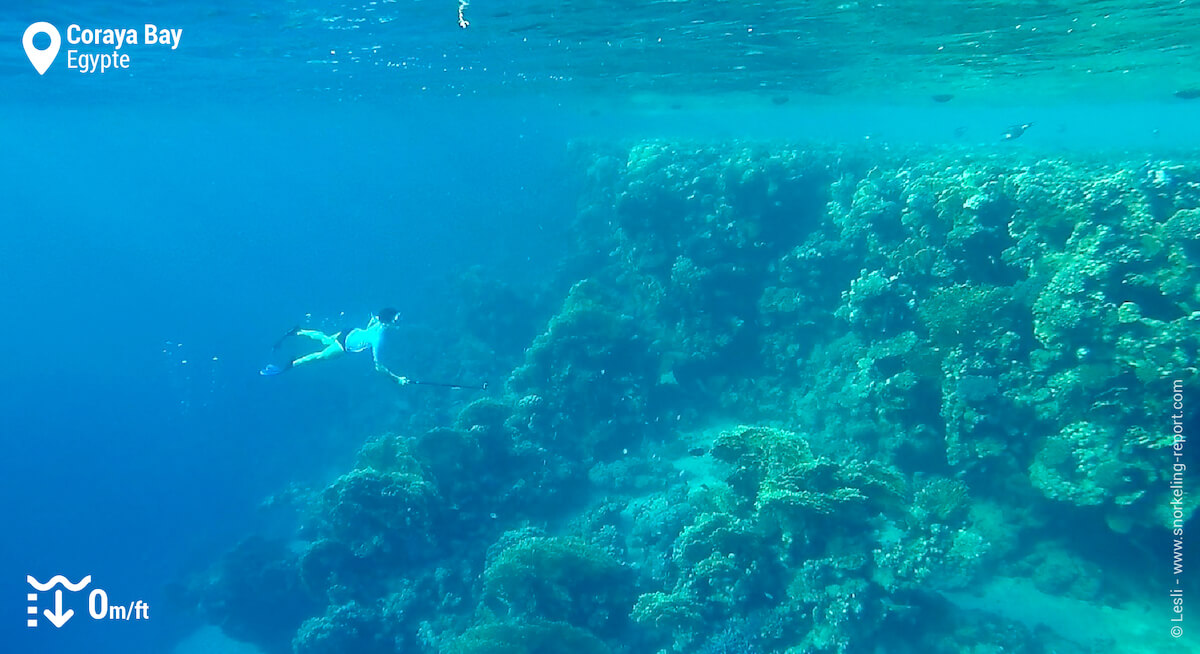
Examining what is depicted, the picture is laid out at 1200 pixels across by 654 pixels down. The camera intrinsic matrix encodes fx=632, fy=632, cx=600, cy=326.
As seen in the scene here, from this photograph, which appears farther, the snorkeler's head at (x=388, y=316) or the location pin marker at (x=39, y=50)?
the location pin marker at (x=39, y=50)

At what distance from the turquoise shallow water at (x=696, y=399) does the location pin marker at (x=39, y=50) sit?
0.45m

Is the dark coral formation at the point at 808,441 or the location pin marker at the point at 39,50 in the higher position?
the location pin marker at the point at 39,50

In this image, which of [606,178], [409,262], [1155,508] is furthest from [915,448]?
[409,262]

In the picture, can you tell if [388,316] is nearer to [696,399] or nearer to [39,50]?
[696,399]

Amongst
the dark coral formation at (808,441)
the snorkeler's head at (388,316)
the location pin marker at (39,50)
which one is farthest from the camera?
the location pin marker at (39,50)

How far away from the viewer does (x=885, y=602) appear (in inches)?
375

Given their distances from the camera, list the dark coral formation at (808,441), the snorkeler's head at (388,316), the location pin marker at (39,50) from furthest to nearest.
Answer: the location pin marker at (39,50)
the snorkeler's head at (388,316)
the dark coral formation at (808,441)

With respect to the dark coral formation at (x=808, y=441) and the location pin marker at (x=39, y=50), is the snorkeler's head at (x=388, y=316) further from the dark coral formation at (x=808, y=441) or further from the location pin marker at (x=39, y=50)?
the location pin marker at (x=39, y=50)

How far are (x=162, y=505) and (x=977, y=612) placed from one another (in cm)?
2947

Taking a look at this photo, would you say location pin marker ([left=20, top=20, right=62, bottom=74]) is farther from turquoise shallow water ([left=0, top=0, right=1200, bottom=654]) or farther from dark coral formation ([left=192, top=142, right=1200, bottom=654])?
dark coral formation ([left=192, top=142, right=1200, bottom=654])

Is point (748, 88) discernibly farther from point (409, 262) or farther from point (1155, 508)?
point (1155, 508)

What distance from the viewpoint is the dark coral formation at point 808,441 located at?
959 centimetres

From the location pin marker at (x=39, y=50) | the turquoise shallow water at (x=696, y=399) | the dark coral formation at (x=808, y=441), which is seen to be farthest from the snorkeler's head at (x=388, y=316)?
the location pin marker at (x=39, y=50)

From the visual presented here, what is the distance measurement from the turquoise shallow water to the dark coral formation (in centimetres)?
7
